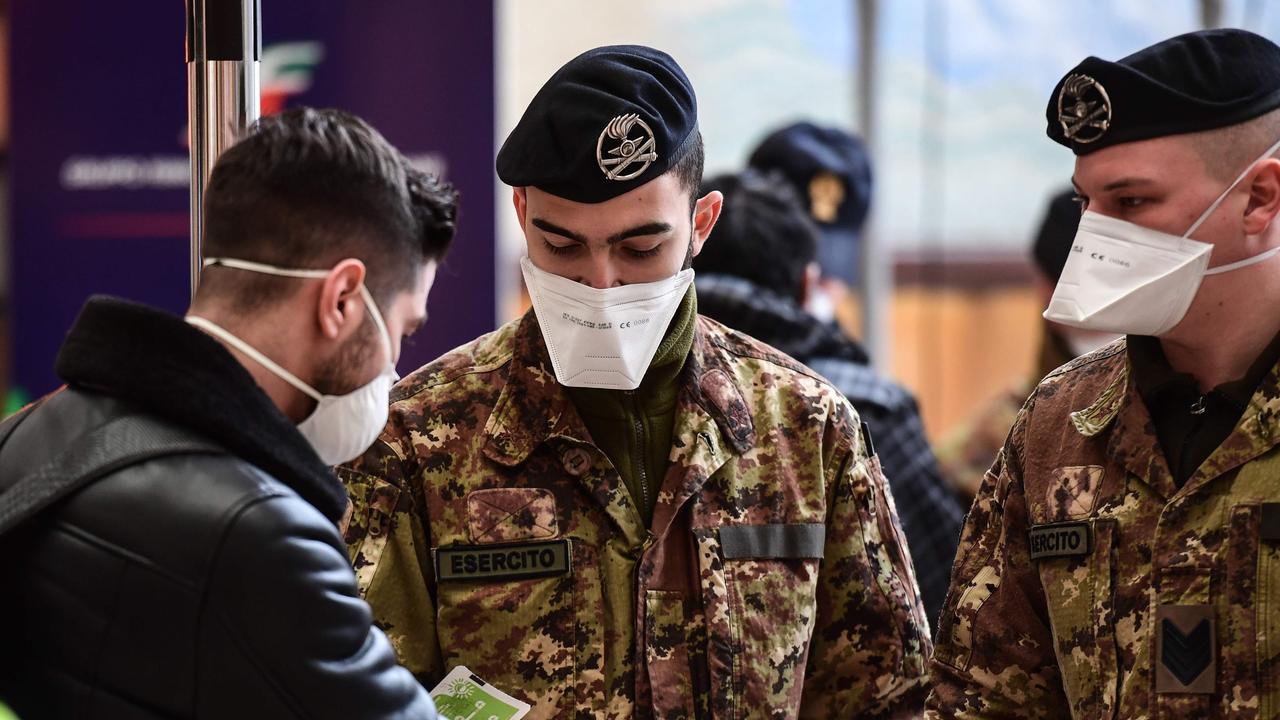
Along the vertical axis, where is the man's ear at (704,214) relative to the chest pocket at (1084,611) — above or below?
above

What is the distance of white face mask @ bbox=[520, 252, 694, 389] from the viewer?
83.6 inches

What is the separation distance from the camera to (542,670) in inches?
83.2

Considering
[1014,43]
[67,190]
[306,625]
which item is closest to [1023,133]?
[1014,43]

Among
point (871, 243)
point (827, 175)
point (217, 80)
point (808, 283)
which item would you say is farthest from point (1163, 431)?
point (871, 243)

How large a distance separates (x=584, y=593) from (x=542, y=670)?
0.12 meters

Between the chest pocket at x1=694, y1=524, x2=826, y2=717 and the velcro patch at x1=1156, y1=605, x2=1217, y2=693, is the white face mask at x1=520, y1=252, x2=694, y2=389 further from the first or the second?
the velcro patch at x1=1156, y1=605, x2=1217, y2=693

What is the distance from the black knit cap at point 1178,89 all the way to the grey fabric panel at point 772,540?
2.16 feet

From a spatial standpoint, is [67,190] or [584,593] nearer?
[584,593]

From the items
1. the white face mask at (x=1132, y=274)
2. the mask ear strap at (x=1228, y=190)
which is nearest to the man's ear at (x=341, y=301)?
the white face mask at (x=1132, y=274)

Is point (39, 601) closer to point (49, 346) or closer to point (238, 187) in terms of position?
point (238, 187)

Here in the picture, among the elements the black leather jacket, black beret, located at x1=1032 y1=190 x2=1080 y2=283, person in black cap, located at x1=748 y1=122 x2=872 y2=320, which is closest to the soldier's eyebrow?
the black leather jacket

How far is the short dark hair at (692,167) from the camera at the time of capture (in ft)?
7.20

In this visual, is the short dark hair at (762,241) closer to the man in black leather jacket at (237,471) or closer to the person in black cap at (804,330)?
the person in black cap at (804,330)

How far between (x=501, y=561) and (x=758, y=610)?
37 centimetres
